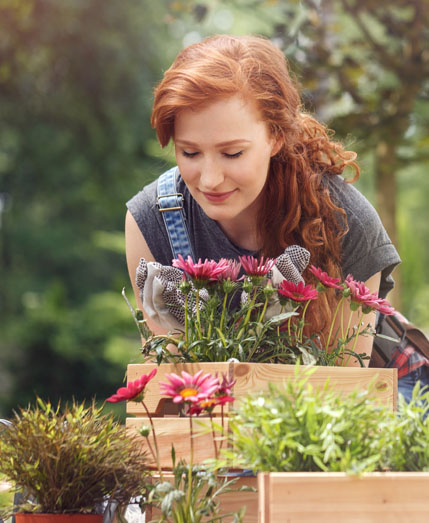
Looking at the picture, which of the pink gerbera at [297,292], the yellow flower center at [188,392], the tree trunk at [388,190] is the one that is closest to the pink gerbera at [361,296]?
the pink gerbera at [297,292]

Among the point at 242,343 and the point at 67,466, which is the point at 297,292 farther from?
the point at 67,466

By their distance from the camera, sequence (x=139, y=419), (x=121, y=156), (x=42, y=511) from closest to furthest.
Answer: (x=42, y=511), (x=139, y=419), (x=121, y=156)

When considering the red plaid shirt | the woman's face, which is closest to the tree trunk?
the red plaid shirt

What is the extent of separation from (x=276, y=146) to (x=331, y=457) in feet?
3.50

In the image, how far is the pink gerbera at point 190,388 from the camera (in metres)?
1.39

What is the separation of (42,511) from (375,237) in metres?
1.24

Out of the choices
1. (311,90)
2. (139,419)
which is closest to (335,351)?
(139,419)

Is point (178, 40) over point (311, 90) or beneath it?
over

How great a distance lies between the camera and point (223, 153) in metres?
1.96

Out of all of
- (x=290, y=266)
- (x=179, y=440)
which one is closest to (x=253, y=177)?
(x=290, y=266)

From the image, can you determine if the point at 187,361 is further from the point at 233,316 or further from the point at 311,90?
the point at 311,90

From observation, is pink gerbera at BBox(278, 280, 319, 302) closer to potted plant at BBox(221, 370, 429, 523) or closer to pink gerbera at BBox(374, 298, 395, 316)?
pink gerbera at BBox(374, 298, 395, 316)

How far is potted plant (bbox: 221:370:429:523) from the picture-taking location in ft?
4.31

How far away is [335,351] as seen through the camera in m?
1.85
